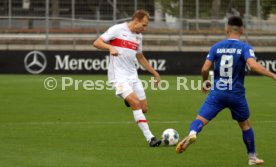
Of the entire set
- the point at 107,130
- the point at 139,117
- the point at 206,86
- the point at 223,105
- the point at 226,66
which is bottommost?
the point at 107,130

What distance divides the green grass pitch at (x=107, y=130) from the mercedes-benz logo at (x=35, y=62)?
286 inches

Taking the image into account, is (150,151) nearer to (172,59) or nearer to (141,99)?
(141,99)

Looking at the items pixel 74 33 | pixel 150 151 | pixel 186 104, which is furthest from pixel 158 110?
pixel 74 33

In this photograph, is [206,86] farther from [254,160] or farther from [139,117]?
[139,117]

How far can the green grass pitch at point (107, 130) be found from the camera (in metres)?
11.8

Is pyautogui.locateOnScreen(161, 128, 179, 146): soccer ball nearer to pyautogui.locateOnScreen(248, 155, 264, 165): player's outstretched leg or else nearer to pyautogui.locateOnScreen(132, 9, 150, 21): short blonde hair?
pyautogui.locateOnScreen(132, 9, 150, 21): short blonde hair

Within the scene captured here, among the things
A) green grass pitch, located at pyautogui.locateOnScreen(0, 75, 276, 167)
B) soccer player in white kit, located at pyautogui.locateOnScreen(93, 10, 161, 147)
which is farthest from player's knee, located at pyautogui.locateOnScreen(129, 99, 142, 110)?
green grass pitch, located at pyautogui.locateOnScreen(0, 75, 276, 167)

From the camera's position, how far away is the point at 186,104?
874 inches

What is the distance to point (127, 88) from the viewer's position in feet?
45.0

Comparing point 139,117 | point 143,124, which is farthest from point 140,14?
point 143,124

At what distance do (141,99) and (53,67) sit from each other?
2032cm

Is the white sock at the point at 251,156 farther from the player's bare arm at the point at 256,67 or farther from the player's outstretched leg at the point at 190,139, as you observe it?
the player's bare arm at the point at 256,67

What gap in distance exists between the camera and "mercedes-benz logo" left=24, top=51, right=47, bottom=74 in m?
33.9

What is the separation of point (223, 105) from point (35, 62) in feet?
76.9
